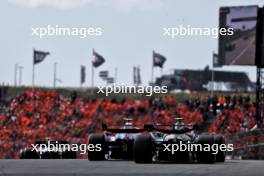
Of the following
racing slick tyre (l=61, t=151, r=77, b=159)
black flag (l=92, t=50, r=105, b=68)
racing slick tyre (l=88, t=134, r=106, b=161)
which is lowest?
racing slick tyre (l=61, t=151, r=77, b=159)

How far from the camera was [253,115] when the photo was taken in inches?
1676

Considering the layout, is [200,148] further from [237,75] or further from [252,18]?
[237,75]

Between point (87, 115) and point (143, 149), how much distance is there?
74.7ft

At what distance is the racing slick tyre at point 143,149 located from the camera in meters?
24.3

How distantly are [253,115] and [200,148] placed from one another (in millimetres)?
18318

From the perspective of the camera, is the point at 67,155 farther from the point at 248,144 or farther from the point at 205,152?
the point at 205,152

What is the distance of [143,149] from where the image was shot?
80.1 ft

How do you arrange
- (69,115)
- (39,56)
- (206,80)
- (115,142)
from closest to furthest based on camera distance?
(115,142) < (69,115) < (39,56) < (206,80)

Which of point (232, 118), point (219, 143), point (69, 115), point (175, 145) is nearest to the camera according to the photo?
point (175, 145)

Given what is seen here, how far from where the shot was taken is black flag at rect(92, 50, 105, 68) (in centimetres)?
4744

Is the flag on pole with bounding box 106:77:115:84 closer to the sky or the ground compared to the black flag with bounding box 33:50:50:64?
closer to the ground

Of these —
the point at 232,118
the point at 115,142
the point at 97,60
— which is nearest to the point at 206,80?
the point at 97,60

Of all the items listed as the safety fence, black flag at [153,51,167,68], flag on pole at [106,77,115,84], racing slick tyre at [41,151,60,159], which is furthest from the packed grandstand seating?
racing slick tyre at [41,151,60,159]

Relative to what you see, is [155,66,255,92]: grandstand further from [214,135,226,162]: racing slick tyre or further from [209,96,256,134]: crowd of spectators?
[214,135,226,162]: racing slick tyre
